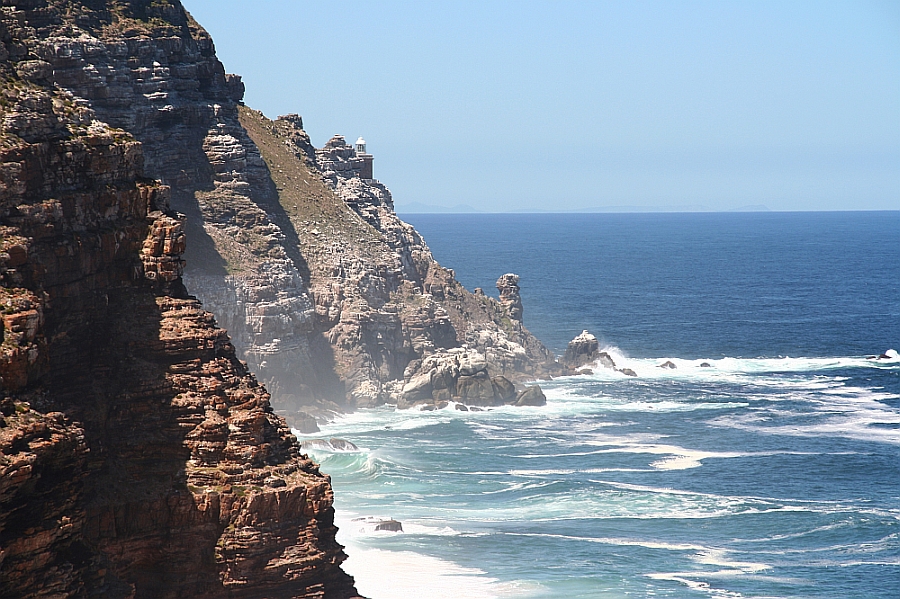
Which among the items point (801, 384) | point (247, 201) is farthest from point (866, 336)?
point (247, 201)

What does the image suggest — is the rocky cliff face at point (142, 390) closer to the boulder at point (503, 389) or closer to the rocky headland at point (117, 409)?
the rocky headland at point (117, 409)

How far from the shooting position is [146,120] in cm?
10619

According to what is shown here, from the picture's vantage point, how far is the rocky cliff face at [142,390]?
31.1 m

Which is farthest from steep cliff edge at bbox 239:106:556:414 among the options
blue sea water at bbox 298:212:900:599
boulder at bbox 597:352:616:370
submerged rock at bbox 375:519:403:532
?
submerged rock at bbox 375:519:403:532

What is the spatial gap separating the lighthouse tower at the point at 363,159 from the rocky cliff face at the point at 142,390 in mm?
121760

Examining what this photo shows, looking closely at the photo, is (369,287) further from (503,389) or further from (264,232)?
(503,389)

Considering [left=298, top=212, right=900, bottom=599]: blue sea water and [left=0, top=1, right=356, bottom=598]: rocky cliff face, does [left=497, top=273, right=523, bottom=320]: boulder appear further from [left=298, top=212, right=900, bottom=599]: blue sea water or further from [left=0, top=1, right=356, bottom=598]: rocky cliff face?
[left=0, top=1, right=356, bottom=598]: rocky cliff face

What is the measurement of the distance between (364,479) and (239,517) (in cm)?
6134

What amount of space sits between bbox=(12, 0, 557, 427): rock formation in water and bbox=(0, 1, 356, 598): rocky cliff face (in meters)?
57.3

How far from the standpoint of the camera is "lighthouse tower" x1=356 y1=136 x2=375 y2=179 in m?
156

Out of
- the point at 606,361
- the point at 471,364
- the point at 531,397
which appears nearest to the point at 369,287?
the point at 471,364

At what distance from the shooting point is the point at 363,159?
513 feet

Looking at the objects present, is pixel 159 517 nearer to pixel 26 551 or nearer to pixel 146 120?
pixel 26 551

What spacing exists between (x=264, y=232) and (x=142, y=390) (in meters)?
84.1
